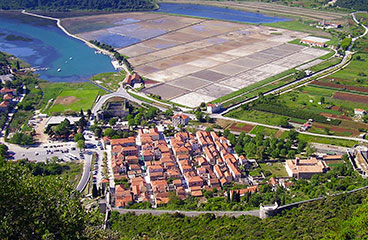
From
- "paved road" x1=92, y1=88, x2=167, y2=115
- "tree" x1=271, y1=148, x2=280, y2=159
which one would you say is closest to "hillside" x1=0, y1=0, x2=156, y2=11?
"paved road" x1=92, y1=88, x2=167, y2=115

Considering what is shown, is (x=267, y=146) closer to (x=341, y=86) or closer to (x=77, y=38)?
(x=341, y=86)

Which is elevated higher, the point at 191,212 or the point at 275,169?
the point at 191,212

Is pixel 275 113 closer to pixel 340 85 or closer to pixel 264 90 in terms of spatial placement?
pixel 264 90

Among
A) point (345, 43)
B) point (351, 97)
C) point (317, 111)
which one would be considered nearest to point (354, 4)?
point (345, 43)

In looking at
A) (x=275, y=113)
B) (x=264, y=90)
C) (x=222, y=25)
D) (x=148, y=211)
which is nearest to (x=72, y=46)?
(x=222, y=25)

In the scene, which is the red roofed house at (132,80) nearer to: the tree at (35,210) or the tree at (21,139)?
the tree at (21,139)

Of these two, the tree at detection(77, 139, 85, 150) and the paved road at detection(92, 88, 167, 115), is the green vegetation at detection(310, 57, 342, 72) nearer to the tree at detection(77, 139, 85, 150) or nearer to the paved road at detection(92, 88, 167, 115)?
the paved road at detection(92, 88, 167, 115)
